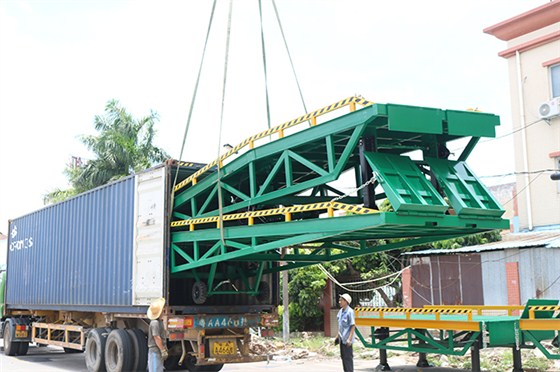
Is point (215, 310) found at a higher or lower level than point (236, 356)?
higher

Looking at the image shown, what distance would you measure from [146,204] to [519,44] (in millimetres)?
16411

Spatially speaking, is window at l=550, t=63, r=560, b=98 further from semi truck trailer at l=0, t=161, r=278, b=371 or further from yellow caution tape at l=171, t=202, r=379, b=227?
yellow caution tape at l=171, t=202, r=379, b=227

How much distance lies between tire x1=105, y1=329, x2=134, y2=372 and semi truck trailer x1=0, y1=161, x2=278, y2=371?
0.02 meters

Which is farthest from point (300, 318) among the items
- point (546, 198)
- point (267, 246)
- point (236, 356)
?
point (267, 246)

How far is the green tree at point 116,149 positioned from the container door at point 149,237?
20.0 m

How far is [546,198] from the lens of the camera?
2227 cm

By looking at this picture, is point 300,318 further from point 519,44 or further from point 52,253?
point 519,44

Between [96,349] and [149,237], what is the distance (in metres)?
2.68

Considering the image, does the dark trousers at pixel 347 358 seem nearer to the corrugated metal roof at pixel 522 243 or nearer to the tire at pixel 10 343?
the corrugated metal roof at pixel 522 243

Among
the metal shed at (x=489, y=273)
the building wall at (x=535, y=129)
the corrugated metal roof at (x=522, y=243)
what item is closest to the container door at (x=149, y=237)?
the corrugated metal roof at (x=522, y=243)

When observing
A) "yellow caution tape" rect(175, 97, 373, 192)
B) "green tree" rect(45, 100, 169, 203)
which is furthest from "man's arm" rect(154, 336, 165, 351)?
"green tree" rect(45, 100, 169, 203)

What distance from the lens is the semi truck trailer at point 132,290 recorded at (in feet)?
38.5

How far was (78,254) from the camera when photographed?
581 inches

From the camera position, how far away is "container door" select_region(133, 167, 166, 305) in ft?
38.7
